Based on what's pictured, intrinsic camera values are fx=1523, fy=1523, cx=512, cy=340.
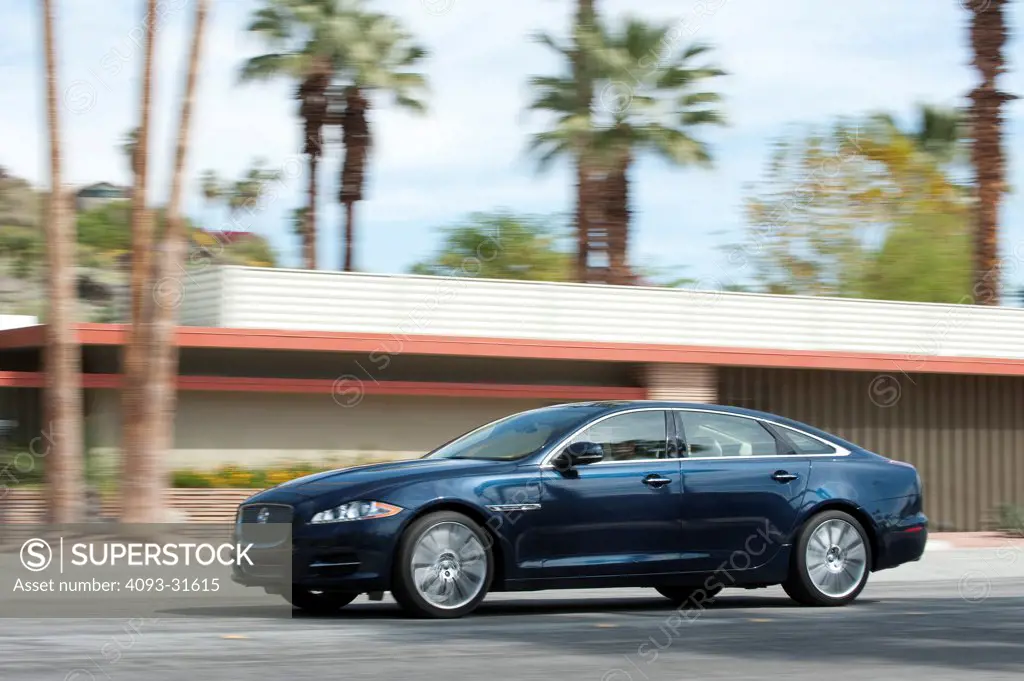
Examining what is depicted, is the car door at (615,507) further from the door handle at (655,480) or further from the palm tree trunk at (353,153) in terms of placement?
the palm tree trunk at (353,153)

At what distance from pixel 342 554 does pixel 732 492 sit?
302cm

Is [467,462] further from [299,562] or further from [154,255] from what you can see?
[154,255]

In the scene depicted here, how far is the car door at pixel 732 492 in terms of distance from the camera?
11.2 metres

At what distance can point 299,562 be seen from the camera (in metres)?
10.2


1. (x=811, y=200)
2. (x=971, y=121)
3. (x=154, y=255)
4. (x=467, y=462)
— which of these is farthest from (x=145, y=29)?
(x=811, y=200)

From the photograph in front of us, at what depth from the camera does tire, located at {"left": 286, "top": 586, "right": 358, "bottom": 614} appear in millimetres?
10891

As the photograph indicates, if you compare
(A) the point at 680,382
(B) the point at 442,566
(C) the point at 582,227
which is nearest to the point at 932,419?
(A) the point at 680,382

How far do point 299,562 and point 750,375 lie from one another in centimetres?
1545

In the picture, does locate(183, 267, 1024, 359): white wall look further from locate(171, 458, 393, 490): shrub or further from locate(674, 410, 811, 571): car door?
locate(674, 410, 811, 571): car door

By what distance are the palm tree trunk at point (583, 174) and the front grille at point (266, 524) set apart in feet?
67.5

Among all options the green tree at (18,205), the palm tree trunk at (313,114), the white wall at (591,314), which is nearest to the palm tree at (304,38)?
the palm tree trunk at (313,114)


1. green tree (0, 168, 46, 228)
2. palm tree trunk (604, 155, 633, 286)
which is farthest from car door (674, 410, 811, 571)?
green tree (0, 168, 46, 228)

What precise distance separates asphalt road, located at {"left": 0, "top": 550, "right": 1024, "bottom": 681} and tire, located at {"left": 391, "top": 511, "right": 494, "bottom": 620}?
0.64 ft

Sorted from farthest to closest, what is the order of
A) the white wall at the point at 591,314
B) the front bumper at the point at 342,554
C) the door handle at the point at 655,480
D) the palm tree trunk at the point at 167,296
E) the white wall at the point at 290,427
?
the white wall at the point at 290,427 < the white wall at the point at 591,314 < the palm tree trunk at the point at 167,296 < the door handle at the point at 655,480 < the front bumper at the point at 342,554
